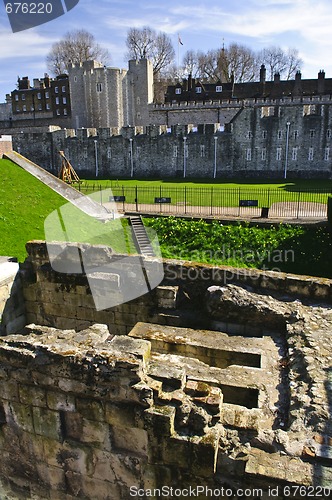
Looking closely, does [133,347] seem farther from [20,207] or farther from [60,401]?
[20,207]

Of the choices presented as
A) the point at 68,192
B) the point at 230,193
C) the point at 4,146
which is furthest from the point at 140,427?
the point at 4,146

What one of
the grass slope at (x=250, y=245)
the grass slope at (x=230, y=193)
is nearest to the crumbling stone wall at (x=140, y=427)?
the grass slope at (x=250, y=245)

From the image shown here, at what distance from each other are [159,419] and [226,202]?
18.8 m

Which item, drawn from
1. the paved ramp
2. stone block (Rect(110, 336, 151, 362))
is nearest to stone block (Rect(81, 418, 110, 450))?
stone block (Rect(110, 336, 151, 362))

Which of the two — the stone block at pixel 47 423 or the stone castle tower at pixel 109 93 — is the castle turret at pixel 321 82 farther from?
the stone block at pixel 47 423

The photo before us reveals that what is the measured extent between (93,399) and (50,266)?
527 cm

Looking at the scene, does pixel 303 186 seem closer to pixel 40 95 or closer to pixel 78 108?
pixel 78 108

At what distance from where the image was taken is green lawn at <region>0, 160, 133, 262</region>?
1441 cm

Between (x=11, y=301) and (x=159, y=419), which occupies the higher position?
(x=159, y=419)

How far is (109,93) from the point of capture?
→ 47.2 metres

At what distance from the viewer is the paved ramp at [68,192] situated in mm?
19220

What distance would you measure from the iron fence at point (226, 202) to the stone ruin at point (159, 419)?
1269 centimetres

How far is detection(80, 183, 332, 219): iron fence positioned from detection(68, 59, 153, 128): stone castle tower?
23611 mm

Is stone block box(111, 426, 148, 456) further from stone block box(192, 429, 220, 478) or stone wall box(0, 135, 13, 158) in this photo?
stone wall box(0, 135, 13, 158)
